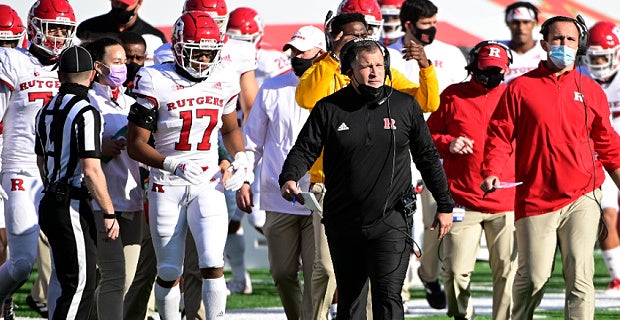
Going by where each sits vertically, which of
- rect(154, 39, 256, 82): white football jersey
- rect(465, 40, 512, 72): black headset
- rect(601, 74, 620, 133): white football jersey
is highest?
rect(465, 40, 512, 72): black headset

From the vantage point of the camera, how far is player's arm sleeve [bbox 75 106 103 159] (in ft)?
25.1

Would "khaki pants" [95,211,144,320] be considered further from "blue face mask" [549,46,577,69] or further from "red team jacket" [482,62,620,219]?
"blue face mask" [549,46,577,69]

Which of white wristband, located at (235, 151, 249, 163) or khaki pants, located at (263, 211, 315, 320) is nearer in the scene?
white wristband, located at (235, 151, 249, 163)

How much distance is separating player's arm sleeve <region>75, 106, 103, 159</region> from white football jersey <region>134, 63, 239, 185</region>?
16.9 inches

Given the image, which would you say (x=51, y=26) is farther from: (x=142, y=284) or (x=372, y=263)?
(x=372, y=263)

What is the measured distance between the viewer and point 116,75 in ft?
27.9

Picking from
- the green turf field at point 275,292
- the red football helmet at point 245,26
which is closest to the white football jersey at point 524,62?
the green turf field at point 275,292

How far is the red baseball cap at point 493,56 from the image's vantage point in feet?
29.9

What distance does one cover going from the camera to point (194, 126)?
815 centimetres

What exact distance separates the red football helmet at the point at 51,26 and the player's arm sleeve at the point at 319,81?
162cm

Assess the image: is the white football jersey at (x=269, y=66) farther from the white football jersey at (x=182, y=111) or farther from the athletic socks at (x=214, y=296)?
the athletic socks at (x=214, y=296)

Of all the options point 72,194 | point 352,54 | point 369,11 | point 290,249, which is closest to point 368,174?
point 352,54

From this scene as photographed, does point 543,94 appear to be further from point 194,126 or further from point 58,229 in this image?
point 58,229

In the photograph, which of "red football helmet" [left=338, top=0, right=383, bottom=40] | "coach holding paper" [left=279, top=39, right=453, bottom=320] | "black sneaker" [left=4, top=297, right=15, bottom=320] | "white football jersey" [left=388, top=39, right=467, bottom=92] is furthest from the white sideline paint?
"coach holding paper" [left=279, top=39, right=453, bottom=320]
